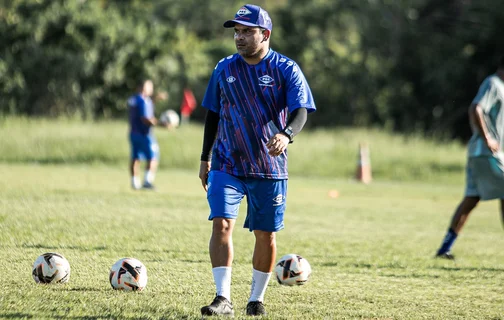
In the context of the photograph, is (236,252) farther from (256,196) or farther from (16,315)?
(16,315)

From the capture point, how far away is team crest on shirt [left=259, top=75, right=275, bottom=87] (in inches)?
229

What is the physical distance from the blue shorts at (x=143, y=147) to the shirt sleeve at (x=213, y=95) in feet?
34.8

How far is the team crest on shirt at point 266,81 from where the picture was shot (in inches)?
229

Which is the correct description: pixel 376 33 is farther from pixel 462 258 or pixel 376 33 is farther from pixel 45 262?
pixel 45 262

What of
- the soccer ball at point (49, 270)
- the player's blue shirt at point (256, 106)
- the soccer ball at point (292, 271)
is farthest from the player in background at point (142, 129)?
the player's blue shirt at point (256, 106)

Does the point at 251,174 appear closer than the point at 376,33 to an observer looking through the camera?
Yes

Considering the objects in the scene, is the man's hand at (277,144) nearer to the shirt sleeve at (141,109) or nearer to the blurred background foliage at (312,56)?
the shirt sleeve at (141,109)

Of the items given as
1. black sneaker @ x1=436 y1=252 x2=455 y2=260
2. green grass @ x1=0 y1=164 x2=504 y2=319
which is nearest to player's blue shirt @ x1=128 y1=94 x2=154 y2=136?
green grass @ x1=0 y1=164 x2=504 y2=319

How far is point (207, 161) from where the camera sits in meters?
6.14

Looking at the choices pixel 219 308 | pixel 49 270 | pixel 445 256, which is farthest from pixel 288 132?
pixel 445 256

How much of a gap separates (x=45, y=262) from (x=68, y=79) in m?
28.5

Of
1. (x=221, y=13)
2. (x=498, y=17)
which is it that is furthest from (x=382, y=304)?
(x=221, y=13)

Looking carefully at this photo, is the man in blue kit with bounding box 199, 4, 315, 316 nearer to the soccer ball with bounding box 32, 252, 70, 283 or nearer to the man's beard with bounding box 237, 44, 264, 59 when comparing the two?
the man's beard with bounding box 237, 44, 264, 59

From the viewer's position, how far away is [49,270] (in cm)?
652
